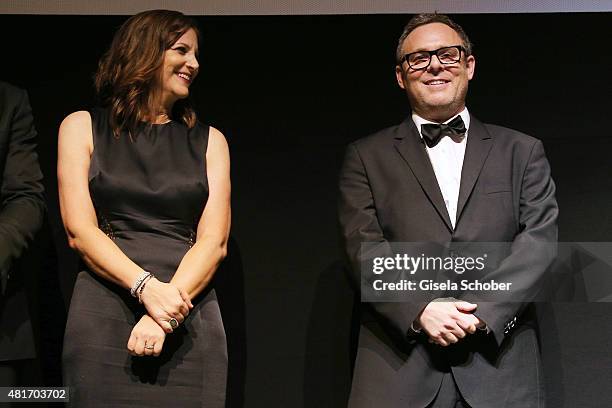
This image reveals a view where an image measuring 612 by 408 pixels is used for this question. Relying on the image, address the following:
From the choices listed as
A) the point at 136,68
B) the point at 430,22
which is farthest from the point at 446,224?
the point at 136,68

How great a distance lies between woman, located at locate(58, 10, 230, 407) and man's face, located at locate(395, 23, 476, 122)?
0.70 metres

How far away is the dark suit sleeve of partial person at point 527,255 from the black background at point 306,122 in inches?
26.3

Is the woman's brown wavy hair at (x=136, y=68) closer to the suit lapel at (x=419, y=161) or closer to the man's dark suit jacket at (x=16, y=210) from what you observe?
the man's dark suit jacket at (x=16, y=210)

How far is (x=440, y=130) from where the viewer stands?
332 cm

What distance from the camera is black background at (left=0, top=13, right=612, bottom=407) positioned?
383 cm

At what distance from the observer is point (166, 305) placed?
9.84 ft

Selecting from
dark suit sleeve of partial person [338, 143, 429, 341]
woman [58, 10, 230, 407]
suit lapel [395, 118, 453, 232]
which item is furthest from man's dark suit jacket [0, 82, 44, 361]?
suit lapel [395, 118, 453, 232]

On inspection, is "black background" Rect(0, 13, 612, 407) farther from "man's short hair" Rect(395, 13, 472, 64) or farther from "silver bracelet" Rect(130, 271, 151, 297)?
"silver bracelet" Rect(130, 271, 151, 297)

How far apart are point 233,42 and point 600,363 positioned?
6.34ft

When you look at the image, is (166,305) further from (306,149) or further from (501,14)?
(501,14)

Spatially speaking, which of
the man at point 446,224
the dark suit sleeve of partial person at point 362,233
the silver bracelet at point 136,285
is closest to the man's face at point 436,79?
the man at point 446,224

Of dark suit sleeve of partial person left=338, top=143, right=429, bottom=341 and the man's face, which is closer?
dark suit sleeve of partial person left=338, top=143, right=429, bottom=341

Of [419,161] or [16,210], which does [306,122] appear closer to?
[419,161]

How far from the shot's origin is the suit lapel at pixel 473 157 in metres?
3.18
